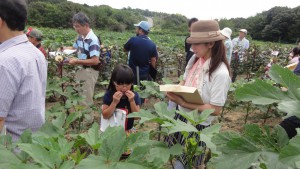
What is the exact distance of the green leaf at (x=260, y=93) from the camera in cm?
71

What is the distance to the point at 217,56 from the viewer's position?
1.91 metres

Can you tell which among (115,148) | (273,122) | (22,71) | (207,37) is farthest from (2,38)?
(273,122)

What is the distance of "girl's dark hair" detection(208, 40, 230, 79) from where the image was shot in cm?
189

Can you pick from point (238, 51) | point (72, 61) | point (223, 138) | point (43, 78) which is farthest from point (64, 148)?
point (238, 51)

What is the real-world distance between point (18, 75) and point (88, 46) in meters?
2.49

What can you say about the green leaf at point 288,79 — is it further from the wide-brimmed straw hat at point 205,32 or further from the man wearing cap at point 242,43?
the man wearing cap at point 242,43

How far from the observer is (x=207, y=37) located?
6.13ft

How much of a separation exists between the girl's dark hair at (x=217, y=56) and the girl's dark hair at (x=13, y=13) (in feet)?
3.66

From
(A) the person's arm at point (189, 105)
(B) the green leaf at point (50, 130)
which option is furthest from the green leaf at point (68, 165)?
(A) the person's arm at point (189, 105)

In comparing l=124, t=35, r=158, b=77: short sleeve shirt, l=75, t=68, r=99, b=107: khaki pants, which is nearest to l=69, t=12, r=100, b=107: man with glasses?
l=75, t=68, r=99, b=107: khaki pants

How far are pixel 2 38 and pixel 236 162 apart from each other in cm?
123

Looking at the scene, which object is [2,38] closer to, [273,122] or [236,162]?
[236,162]

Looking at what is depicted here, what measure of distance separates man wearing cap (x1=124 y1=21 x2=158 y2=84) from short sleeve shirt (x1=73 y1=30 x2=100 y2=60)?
0.95 metres

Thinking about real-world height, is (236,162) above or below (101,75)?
above
